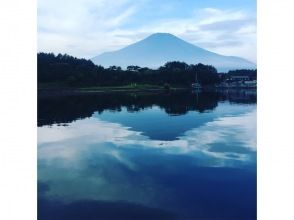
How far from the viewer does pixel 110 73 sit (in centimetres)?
1133

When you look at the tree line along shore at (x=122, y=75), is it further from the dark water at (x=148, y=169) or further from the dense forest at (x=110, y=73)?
the dark water at (x=148, y=169)

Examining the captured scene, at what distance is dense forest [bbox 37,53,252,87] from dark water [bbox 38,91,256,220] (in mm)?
3299

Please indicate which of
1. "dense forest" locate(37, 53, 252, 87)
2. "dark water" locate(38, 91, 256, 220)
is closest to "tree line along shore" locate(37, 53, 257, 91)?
"dense forest" locate(37, 53, 252, 87)

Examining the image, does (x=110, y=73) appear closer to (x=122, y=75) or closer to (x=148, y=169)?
(x=122, y=75)

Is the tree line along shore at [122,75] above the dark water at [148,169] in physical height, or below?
above

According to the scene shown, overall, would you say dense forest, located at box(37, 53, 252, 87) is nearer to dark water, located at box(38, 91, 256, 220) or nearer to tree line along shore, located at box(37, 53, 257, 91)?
tree line along shore, located at box(37, 53, 257, 91)

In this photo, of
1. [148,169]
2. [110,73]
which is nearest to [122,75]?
[110,73]

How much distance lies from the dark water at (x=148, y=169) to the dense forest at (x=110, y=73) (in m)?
3.30

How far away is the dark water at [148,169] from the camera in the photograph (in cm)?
252

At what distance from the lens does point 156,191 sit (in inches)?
110

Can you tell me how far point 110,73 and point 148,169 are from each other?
27.3 ft

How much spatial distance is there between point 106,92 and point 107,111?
391 centimetres

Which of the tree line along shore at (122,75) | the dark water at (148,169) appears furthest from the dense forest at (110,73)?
the dark water at (148,169)
